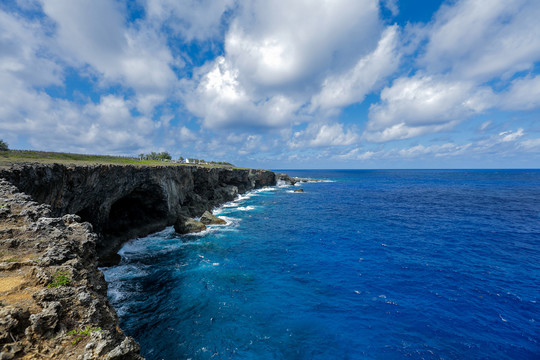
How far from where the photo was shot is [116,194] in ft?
96.5

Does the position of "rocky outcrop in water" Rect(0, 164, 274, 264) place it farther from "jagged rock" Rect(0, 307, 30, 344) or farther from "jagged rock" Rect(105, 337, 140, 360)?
"jagged rock" Rect(105, 337, 140, 360)

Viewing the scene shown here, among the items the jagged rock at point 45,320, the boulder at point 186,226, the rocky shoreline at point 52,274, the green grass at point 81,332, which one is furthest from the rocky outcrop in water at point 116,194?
the green grass at point 81,332

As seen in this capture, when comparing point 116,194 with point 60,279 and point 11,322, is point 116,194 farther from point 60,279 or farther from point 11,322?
point 11,322

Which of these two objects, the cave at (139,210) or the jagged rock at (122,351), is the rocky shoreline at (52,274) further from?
the cave at (139,210)

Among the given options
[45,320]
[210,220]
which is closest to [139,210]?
[210,220]

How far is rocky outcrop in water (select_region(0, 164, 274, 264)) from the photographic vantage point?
1808 centimetres

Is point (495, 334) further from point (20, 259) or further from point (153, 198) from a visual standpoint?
point (153, 198)

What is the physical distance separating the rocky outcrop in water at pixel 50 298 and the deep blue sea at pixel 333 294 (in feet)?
30.7

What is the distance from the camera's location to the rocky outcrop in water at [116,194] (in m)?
18.1

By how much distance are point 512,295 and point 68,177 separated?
134 feet

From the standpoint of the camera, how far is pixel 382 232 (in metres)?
38.0

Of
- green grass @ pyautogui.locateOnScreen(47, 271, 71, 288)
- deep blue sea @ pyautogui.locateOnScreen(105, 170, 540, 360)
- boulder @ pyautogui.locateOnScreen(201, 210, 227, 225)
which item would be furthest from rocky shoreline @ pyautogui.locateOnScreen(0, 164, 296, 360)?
boulder @ pyautogui.locateOnScreen(201, 210, 227, 225)

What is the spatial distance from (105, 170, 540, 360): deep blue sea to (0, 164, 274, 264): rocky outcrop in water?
3.66 metres

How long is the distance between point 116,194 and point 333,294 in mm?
28607
